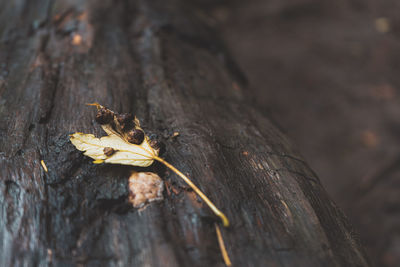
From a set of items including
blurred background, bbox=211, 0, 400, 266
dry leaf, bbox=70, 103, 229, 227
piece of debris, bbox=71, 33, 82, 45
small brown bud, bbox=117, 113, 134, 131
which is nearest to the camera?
dry leaf, bbox=70, 103, 229, 227

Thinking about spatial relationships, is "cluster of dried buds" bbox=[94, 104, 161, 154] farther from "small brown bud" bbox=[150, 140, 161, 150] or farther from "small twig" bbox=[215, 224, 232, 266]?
Result: "small twig" bbox=[215, 224, 232, 266]

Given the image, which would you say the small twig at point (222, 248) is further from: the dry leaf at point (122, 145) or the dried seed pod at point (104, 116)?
the dried seed pod at point (104, 116)

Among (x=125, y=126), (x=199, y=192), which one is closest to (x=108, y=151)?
(x=125, y=126)

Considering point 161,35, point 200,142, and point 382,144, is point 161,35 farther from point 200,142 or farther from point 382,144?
point 382,144

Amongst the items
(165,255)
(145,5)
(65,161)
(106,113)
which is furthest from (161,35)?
(165,255)

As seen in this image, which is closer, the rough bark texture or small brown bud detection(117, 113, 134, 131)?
the rough bark texture

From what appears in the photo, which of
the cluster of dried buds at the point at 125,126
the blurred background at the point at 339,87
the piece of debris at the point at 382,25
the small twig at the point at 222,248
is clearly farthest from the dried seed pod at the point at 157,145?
the piece of debris at the point at 382,25

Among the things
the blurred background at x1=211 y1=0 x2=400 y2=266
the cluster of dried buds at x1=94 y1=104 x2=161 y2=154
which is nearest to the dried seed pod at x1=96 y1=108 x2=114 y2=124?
the cluster of dried buds at x1=94 y1=104 x2=161 y2=154

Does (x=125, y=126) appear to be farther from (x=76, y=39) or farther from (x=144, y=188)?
(x=76, y=39)
